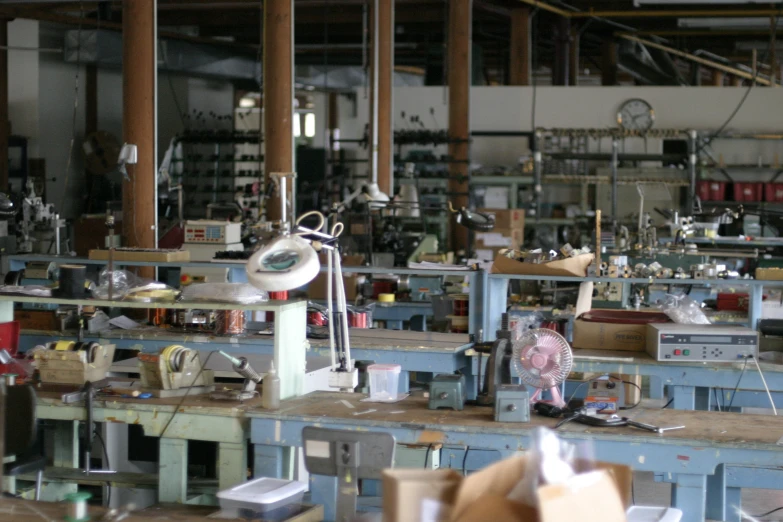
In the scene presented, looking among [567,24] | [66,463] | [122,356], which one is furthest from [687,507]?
[567,24]

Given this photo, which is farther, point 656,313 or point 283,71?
point 283,71

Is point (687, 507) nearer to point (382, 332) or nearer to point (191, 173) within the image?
point (382, 332)

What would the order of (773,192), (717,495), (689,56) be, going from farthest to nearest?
(689,56)
(773,192)
(717,495)

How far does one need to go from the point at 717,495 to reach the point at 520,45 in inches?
400

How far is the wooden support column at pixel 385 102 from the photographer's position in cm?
1166

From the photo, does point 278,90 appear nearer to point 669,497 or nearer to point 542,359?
point 669,497

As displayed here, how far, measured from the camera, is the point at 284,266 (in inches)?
152

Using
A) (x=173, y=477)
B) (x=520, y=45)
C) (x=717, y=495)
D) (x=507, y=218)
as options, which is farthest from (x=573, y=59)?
(x=173, y=477)

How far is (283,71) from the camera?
925 cm

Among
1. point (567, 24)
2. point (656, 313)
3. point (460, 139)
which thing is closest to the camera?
point (656, 313)

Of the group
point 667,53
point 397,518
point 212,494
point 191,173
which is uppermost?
point 667,53

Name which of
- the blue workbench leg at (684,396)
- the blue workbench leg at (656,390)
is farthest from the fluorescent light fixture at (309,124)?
the blue workbench leg at (684,396)

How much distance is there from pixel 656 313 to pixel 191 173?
30.0ft

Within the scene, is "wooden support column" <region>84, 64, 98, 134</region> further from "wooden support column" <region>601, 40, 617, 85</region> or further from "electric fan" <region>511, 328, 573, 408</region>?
"electric fan" <region>511, 328, 573, 408</region>
